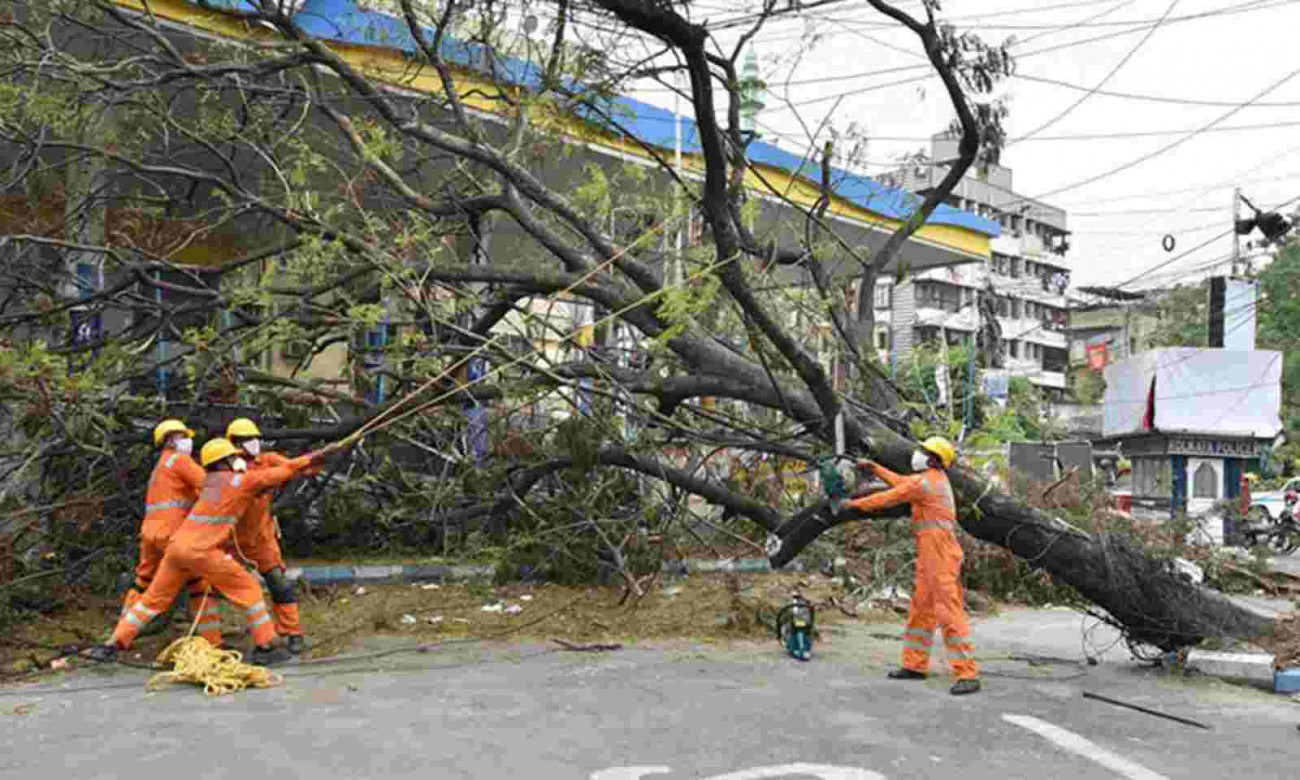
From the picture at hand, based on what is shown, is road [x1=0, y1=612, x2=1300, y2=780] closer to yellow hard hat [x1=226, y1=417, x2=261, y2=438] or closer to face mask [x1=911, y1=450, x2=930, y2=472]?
face mask [x1=911, y1=450, x2=930, y2=472]

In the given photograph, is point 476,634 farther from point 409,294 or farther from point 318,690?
point 409,294

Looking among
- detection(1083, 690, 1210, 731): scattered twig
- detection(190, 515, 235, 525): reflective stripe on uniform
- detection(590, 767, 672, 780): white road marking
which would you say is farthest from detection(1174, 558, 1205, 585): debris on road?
detection(190, 515, 235, 525): reflective stripe on uniform

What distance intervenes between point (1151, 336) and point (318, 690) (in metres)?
46.0

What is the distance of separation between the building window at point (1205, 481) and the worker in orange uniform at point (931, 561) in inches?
499

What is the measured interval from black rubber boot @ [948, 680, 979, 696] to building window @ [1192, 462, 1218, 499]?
13005 millimetres

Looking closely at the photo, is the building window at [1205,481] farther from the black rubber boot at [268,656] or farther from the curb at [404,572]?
the black rubber boot at [268,656]

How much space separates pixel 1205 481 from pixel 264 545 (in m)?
15.7

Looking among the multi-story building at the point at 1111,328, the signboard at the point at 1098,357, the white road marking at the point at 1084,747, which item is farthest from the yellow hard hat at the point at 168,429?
the multi-story building at the point at 1111,328

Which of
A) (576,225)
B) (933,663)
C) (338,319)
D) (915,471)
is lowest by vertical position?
(933,663)

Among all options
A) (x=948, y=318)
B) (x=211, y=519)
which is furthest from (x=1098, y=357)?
(x=211, y=519)

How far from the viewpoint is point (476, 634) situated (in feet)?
26.6

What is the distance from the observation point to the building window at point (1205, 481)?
57.4ft

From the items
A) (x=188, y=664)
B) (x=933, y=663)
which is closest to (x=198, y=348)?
(x=188, y=664)

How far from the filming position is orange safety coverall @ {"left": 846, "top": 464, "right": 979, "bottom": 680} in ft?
21.6
